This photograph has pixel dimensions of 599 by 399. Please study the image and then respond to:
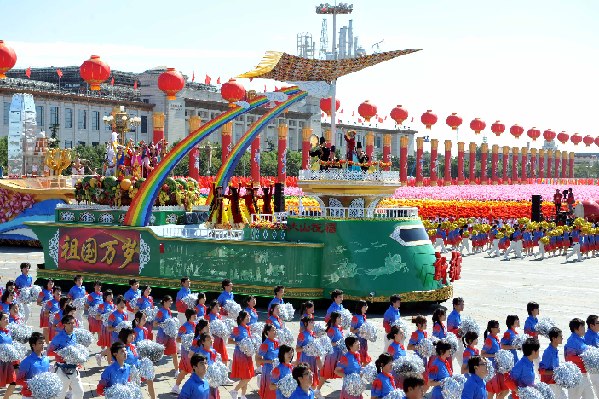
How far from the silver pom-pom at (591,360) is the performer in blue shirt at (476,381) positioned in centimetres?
247

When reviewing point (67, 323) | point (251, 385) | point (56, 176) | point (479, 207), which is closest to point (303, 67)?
point (251, 385)

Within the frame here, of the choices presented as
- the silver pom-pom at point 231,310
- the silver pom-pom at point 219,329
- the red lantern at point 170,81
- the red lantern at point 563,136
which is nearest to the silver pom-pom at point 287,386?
the silver pom-pom at point 219,329

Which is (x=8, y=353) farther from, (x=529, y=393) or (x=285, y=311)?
(x=529, y=393)

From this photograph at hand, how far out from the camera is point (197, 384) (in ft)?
30.4

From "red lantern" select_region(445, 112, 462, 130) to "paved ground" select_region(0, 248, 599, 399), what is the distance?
38.2 meters

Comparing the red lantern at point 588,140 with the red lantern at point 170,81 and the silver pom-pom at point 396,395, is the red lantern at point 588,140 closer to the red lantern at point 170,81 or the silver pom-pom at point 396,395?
the red lantern at point 170,81

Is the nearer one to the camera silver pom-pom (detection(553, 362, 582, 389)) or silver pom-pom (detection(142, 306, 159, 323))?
silver pom-pom (detection(553, 362, 582, 389))

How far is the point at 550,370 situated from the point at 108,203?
16.8 metres

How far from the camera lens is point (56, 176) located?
118ft

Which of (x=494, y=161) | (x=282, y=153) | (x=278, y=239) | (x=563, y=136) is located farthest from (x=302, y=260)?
(x=563, y=136)

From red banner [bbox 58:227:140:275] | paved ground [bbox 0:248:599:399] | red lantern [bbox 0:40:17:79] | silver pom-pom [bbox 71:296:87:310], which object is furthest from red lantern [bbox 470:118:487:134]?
silver pom-pom [bbox 71:296:87:310]

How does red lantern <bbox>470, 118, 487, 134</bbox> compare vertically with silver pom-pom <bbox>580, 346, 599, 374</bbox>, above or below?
above

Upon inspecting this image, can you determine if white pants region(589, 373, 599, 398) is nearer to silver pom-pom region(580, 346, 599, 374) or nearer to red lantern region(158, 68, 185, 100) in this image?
silver pom-pom region(580, 346, 599, 374)

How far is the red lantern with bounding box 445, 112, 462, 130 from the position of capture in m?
71.9
